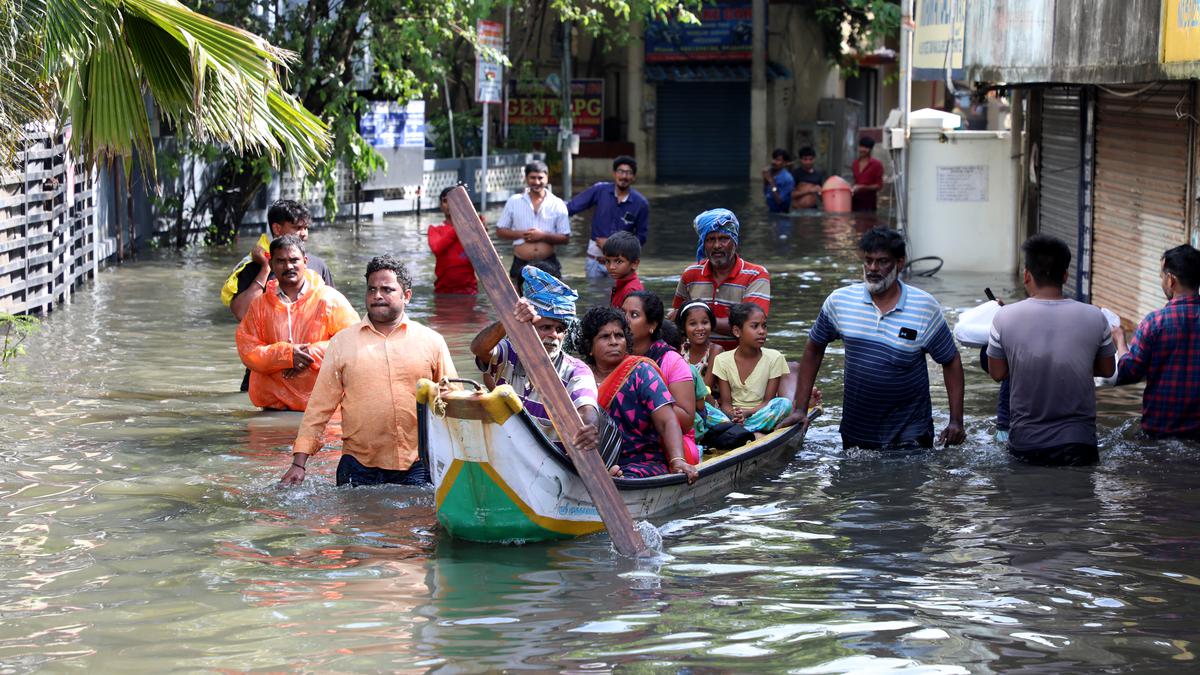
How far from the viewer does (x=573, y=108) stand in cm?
3922

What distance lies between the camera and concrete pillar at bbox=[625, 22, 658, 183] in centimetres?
3888

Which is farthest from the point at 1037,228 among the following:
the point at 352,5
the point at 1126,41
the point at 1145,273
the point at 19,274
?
the point at 19,274

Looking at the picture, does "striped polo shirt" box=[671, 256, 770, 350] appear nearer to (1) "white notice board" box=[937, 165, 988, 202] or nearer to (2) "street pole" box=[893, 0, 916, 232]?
(2) "street pole" box=[893, 0, 916, 232]

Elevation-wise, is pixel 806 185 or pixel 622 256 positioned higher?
pixel 806 185

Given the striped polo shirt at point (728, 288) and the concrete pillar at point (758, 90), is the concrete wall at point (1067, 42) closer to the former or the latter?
the striped polo shirt at point (728, 288)

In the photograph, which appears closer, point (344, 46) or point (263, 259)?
point (263, 259)

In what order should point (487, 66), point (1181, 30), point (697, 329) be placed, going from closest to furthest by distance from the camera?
1. point (697, 329)
2. point (1181, 30)
3. point (487, 66)

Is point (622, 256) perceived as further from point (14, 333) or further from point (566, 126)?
point (566, 126)

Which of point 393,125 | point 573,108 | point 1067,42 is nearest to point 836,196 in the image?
point 393,125

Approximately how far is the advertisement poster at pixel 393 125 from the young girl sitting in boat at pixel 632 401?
753 inches

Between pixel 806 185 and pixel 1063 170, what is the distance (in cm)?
1059

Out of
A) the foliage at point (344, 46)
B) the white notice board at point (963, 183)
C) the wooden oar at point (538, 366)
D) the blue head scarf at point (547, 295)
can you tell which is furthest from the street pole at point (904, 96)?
the wooden oar at point (538, 366)

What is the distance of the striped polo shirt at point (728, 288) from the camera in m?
10.9

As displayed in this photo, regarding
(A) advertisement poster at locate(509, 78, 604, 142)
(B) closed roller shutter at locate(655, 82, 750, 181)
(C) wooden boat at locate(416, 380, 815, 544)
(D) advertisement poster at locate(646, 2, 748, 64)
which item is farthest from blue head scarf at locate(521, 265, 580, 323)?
(B) closed roller shutter at locate(655, 82, 750, 181)
